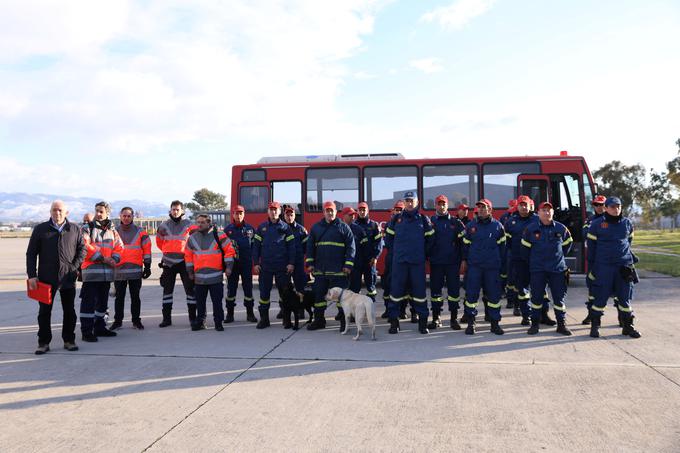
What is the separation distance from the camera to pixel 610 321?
7.34 metres

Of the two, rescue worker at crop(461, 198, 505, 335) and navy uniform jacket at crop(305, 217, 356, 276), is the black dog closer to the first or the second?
navy uniform jacket at crop(305, 217, 356, 276)

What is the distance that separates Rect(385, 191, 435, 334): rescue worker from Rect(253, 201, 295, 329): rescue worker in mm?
1615

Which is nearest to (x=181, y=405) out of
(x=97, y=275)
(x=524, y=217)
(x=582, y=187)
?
(x=97, y=275)

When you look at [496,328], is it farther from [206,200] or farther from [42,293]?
[206,200]

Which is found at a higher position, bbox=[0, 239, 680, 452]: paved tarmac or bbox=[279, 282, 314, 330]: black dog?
bbox=[279, 282, 314, 330]: black dog

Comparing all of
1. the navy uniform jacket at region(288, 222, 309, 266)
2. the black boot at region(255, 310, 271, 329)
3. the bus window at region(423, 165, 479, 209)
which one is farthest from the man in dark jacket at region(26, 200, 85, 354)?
the bus window at region(423, 165, 479, 209)

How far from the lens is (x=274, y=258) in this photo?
23.7 feet

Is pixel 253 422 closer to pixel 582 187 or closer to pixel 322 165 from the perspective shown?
pixel 322 165

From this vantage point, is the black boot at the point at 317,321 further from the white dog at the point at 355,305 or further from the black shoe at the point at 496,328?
the black shoe at the point at 496,328

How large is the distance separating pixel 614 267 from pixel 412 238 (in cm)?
281

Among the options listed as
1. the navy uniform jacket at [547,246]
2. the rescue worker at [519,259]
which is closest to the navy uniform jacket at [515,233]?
the rescue worker at [519,259]

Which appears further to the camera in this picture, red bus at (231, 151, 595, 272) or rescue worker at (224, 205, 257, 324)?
red bus at (231, 151, 595, 272)

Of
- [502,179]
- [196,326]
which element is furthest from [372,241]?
[502,179]

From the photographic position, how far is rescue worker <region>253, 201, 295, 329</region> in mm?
7203
